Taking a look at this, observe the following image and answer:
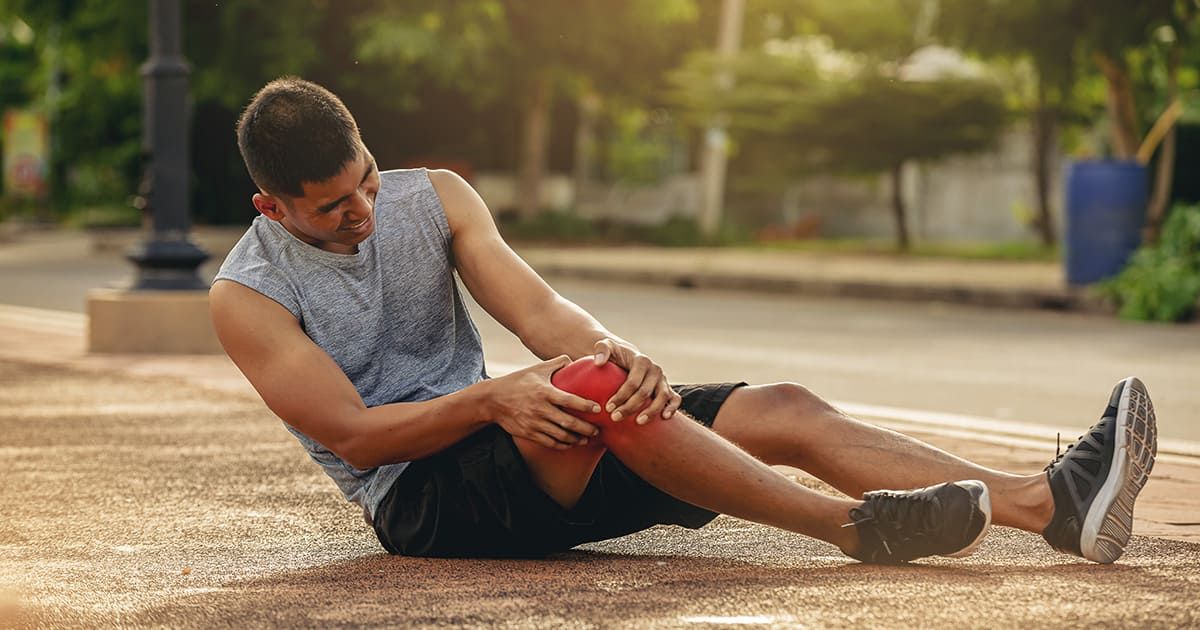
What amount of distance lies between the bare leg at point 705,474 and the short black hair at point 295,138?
2.41ft

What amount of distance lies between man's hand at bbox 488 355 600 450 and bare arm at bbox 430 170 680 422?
0.39 metres

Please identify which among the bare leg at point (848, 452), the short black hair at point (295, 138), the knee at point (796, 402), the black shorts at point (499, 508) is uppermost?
the short black hair at point (295, 138)

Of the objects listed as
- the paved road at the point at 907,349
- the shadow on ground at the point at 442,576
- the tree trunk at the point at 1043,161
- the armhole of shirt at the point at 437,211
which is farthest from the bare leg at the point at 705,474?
the tree trunk at the point at 1043,161

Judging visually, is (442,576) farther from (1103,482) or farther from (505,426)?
(1103,482)

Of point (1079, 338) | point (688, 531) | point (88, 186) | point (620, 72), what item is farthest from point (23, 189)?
point (688, 531)

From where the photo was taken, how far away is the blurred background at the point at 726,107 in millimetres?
16750

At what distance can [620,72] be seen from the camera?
29.7m

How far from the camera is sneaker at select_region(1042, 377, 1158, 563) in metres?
3.92

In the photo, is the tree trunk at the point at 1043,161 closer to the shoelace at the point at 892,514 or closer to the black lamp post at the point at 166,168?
Result: the black lamp post at the point at 166,168

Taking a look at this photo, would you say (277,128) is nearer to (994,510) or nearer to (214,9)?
(994,510)

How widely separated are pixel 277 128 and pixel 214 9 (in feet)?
76.2

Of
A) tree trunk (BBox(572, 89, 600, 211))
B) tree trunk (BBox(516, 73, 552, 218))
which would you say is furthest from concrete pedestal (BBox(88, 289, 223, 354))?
tree trunk (BBox(572, 89, 600, 211))

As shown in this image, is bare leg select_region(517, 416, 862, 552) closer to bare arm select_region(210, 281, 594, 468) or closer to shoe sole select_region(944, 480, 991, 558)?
bare arm select_region(210, 281, 594, 468)

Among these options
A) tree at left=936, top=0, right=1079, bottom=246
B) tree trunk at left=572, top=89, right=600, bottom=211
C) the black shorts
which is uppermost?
tree at left=936, top=0, right=1079, bottom=246
